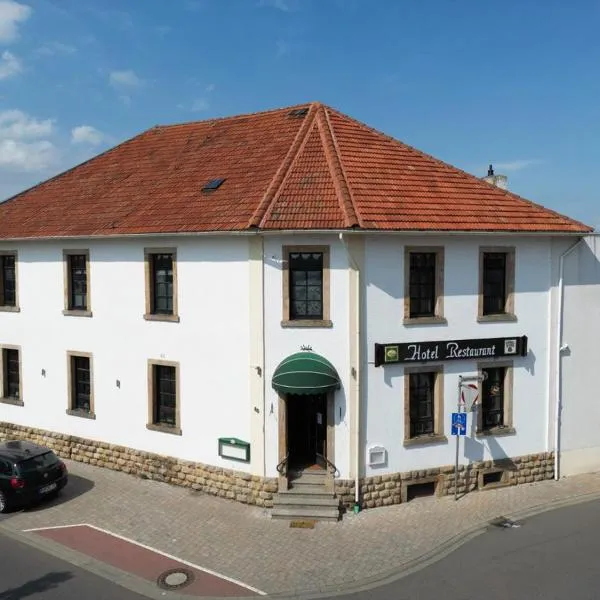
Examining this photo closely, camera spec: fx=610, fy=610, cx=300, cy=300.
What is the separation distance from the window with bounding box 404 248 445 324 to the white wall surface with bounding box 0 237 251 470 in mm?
4091

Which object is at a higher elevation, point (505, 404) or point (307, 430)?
point (505, 404)

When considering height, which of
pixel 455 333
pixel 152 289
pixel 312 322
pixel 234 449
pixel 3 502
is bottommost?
pixel 3 502

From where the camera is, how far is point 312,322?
14328mm

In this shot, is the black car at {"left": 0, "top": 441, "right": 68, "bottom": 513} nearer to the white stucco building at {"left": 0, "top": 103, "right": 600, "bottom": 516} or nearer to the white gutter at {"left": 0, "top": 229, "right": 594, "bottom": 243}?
the white stucco building at {"left": 0, "top": 103, "right": 600, "bottom": 516}

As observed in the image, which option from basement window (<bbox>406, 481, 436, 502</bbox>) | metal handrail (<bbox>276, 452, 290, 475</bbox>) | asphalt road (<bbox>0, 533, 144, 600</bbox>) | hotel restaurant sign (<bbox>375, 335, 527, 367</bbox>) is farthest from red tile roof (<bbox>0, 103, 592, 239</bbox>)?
asphalt road (<bbox>0, 533, 144, 600</bbox>)

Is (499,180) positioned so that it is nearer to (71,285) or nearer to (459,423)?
(459,423)

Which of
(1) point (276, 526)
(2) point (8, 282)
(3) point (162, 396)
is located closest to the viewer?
(1) point (276, 526)

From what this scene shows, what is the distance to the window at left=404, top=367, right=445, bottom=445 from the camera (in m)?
15.2

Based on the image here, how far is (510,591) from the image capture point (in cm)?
1080

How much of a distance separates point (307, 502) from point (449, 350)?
5066 millimetres

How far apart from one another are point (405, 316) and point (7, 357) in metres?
13.4

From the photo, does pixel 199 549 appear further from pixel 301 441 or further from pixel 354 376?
pixel 354 376

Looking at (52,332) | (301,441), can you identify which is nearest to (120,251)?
(52,332)

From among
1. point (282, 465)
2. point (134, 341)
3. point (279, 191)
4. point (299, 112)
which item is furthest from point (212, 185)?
point (282, 465)
